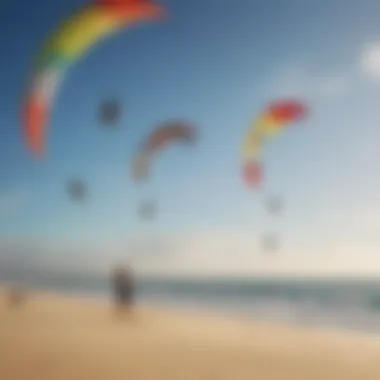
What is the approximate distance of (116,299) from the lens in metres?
1.93

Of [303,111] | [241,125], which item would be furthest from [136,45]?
[303,111]

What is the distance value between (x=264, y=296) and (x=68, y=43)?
33.4 inches

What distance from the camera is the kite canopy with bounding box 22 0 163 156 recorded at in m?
1.98

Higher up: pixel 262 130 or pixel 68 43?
pixel 68 43

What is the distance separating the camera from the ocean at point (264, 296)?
190 centimetres

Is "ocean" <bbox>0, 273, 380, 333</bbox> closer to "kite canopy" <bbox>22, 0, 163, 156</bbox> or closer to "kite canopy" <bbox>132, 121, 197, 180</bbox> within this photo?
"kite canopy" <bbox>132, 121, 197, 180</bbox>

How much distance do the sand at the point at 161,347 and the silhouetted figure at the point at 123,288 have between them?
29 millimetres

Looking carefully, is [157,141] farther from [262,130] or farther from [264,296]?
[264,296]

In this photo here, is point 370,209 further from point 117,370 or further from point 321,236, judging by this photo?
point 117,370

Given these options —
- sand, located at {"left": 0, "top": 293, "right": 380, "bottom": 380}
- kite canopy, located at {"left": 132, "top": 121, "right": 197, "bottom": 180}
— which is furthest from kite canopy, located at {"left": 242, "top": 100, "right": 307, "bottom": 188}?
sand, located at {"left": 0, "top": 293, "right": 380, "bottom": 380}

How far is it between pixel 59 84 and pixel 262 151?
58cm

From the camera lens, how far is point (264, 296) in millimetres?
1895

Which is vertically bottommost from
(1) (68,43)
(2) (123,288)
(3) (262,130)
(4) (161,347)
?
(4) (161,347)

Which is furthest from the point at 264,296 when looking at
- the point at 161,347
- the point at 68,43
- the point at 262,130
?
the point at 68,43
